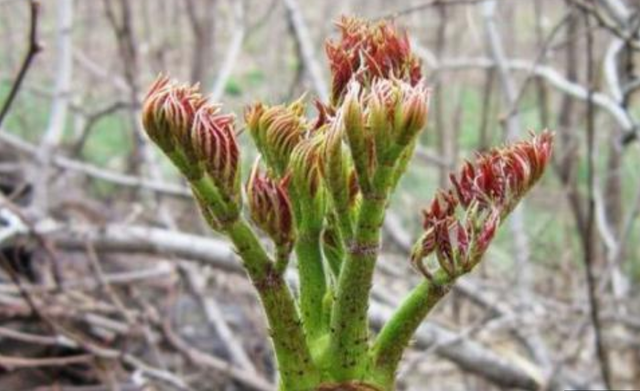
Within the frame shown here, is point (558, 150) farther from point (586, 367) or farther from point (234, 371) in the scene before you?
point (234, 371)

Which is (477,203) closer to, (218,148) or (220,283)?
(218,148)

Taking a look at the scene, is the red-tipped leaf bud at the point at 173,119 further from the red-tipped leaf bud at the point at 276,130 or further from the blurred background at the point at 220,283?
the blurred background at the point at 220,283

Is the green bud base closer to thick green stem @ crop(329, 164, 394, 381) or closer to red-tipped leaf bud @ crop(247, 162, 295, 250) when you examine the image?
thick green stem @ crop(329, 164, 394, 381)

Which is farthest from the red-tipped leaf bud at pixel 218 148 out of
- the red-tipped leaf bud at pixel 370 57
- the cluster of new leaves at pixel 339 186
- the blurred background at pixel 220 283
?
the blurred background at pixel 220 283

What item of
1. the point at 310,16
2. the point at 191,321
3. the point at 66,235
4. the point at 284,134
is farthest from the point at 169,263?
the point at 310,16

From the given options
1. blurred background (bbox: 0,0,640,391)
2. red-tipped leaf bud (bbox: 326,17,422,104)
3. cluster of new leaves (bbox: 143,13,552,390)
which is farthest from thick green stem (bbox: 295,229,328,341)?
blurred background (bbox: 0,0,640,391)

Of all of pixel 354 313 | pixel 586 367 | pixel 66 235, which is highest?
pixel 354 313

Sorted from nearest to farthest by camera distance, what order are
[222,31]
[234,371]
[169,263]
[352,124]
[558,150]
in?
[352,124] → [234,371] → [169,263] → [558,150] → [222,31]
